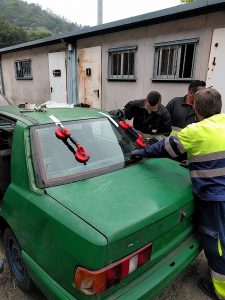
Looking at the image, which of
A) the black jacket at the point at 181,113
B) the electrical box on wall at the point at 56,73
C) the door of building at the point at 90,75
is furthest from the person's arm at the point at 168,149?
the electrical box on wall at the point at 56,73

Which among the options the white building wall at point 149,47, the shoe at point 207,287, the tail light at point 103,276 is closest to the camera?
the tail light at point 103,276

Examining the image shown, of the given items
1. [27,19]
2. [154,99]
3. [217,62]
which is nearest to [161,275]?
[154,99]

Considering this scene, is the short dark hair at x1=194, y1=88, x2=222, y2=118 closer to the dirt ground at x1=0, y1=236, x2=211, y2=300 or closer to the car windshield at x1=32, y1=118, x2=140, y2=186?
the car windshield at x1=32, y1=118, x2=140, y2=186

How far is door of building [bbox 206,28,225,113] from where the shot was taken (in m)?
4.64

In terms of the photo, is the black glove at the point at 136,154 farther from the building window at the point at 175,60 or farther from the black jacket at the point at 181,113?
the building window at the point at 175,60

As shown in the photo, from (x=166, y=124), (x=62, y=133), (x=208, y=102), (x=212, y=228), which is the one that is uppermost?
(x=208, y=102)

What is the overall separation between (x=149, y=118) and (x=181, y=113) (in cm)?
49

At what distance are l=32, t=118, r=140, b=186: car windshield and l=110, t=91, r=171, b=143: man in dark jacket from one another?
1.11m

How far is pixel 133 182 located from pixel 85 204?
1.57 feet

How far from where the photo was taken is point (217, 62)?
4766 millimetres

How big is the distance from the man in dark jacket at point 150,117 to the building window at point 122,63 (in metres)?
2.84

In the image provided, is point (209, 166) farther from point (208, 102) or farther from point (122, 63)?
point (122, 63)

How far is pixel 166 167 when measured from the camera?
2.29 metres

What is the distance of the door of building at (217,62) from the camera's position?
4.64 meters
